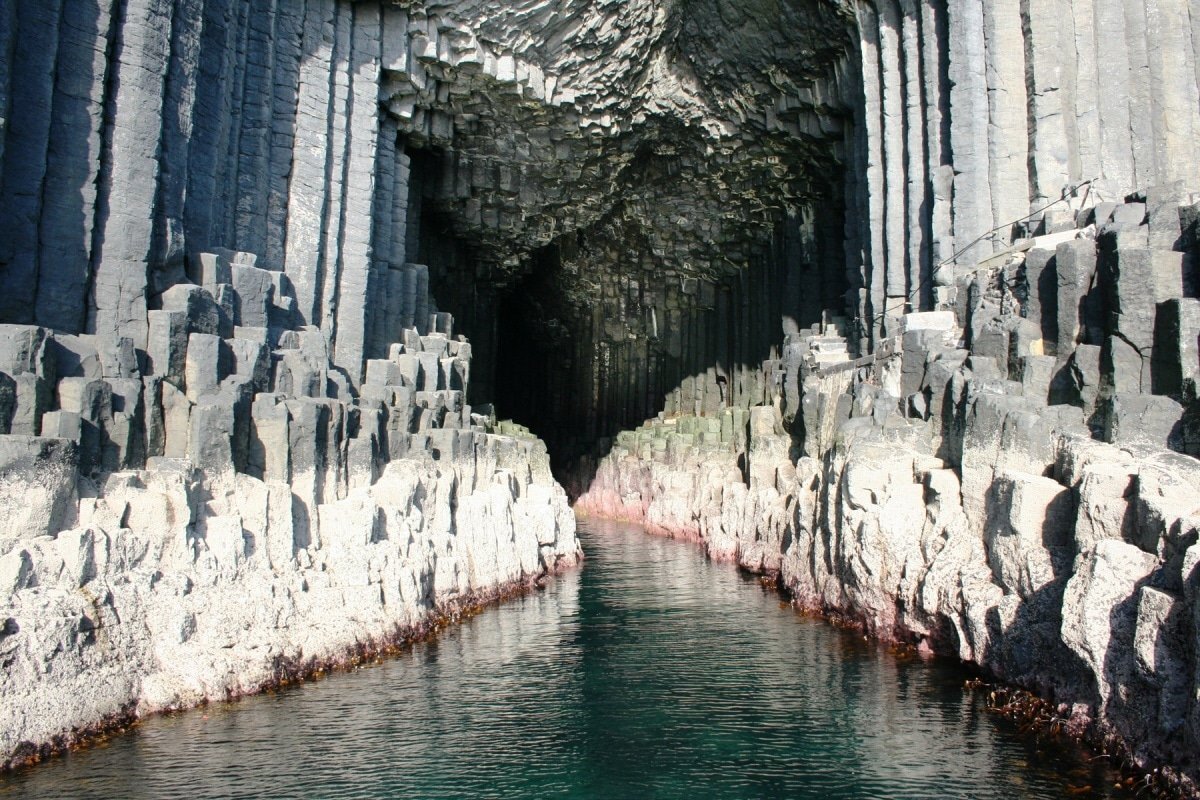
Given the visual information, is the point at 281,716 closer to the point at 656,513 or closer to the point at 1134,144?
the point at 1134,144

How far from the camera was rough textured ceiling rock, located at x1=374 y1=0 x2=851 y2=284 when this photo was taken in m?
27.9

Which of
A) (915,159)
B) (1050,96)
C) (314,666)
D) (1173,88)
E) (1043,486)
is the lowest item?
(314,666)

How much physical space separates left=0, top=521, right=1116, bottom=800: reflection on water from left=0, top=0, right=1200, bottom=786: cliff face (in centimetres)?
80

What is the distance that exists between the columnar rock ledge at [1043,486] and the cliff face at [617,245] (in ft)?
0.21

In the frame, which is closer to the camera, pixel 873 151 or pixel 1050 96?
pixel 1050 96

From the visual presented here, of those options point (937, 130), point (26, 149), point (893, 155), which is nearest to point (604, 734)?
point (26, 149)

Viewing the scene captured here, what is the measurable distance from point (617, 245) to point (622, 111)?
10230 millimetres

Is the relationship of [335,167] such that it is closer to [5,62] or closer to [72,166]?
[72,166]

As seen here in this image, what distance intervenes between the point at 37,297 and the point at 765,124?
2343 cm

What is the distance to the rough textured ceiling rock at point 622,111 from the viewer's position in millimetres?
27938

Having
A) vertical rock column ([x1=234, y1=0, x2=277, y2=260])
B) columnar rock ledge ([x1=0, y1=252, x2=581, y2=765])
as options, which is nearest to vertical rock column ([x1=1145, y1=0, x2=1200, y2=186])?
columnar rock ledge ([x1=0, y1=252, x2=581, y2=765])

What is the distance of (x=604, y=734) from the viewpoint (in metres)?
11.9

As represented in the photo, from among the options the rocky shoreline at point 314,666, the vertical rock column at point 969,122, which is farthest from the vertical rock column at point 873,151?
the rocky shoreline at point 314,666

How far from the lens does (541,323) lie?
1961 inches
